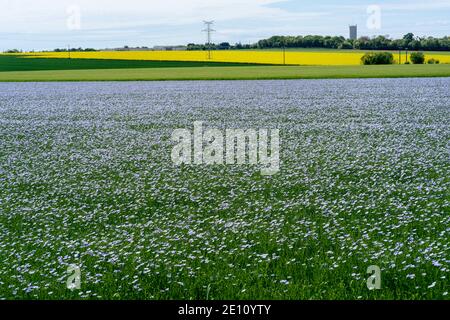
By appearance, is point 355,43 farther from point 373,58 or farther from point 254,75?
point 254,75

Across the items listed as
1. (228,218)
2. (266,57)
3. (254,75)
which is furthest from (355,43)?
(228,218)

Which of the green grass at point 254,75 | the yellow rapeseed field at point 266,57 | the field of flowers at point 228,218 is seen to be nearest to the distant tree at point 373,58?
the yellow rapeseed field at point 266,57

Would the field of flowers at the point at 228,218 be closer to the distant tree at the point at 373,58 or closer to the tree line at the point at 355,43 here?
the distant tree at the point at 373,58

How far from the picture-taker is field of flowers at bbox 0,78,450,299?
7.86m

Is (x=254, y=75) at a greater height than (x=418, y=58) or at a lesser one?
lesser

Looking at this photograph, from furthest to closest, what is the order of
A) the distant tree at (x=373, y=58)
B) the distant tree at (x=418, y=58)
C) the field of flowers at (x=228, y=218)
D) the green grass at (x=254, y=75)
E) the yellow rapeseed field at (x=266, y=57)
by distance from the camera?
the distant tree at (x=418, y=58) < the yellow rapeseed field at (x=266, y=57) < the distant tree at (x=373, y=58) < the green grass at (x=254, y=75) < the field of flowers at (x=228, y=218)

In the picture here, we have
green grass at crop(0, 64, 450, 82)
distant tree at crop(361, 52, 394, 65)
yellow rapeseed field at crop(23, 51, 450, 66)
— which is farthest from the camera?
yellow rapeseed field at crop(23, 51, 450, 66)

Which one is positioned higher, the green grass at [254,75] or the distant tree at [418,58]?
the distant tree at [418,58]

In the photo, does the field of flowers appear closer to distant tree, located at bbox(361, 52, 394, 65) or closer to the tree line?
distant tree, located at bbox(361, 52, 394, 65)

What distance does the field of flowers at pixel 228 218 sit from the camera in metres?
7.86

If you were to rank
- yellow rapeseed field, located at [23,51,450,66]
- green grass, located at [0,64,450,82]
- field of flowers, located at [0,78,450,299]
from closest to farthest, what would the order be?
field of flowers, located at [0,78,450,299] → green grass, located at [0,64,450,82] → yellow rapeseed field, located at [23,51,450,66]

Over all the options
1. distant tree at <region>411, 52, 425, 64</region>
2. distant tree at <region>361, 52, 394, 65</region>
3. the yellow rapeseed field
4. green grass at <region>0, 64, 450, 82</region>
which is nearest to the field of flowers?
green grass at <region>0, 64, 450, 82</region>

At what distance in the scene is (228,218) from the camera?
11102 mm
